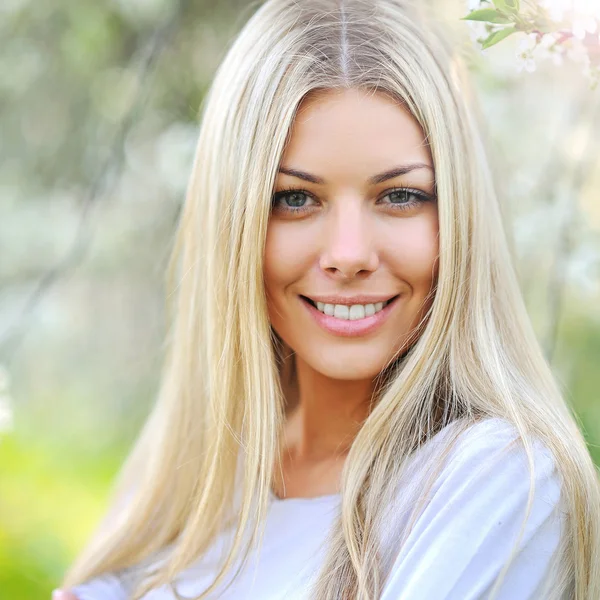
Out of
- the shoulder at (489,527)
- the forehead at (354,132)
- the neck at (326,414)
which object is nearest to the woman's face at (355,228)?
the forehead at (354,132)

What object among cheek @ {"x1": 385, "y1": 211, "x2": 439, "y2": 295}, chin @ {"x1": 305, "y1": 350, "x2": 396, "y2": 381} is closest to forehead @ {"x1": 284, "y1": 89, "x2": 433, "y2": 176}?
cheek @ {"x1": 385, "y1": 211, "x2": 439, "y2": 295}

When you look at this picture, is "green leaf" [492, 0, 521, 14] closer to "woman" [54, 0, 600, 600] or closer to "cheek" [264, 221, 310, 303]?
"woman" [54, 0, 600, 600]

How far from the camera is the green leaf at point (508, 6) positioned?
1.22 metres

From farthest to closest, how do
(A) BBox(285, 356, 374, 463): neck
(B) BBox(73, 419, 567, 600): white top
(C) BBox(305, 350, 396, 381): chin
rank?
(A) BBox(285, 356, 374, 463): neck
(C) BBox(305, 350, 396, 381): chin
(B) BBox(73, 419, 567, 600): white top

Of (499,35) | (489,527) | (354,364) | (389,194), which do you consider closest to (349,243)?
(389,194)

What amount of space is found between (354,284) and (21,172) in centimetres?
155

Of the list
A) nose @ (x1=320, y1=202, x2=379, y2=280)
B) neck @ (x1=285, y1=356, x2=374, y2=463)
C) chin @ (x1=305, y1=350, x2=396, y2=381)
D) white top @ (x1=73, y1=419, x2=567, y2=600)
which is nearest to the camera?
white top @ (x1=73, y1=419, x2=567, y2=600)

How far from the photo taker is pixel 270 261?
155 cm

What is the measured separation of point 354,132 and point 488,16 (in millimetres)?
304

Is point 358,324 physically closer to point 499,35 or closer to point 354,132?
point 354,132

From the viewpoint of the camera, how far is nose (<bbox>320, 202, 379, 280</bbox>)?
144cm

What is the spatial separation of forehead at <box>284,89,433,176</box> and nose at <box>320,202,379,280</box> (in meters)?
0.08

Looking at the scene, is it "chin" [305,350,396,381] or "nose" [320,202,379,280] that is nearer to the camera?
"nose" [320,202,379,280]

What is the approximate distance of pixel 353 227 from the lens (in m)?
1.45
